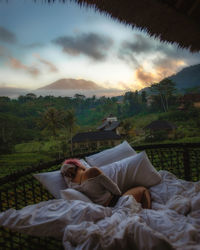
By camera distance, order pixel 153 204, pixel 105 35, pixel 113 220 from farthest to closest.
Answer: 1. pixel 105 35
2. pixel 153 204
3. pixel 113 220

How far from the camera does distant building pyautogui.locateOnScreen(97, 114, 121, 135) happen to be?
4.91m

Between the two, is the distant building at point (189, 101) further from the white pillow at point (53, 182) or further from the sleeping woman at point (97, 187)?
the white pillow at point (53, 182)

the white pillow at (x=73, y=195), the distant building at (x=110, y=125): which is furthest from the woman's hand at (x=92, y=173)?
the distant building at (x=110, y=125)

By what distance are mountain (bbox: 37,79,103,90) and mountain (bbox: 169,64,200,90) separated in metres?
2.22

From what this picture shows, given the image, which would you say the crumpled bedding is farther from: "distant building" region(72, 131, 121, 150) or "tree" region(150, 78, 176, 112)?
"tree" region(150, 78, 176, 112)

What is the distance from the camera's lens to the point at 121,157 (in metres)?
2.08

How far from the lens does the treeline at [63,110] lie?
12.8ft

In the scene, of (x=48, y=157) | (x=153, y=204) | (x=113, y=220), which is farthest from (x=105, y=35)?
(x=113, y=220)

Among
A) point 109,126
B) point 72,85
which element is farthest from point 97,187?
point 72,85

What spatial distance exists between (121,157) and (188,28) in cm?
133

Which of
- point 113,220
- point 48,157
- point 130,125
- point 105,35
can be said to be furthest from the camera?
point 130,125

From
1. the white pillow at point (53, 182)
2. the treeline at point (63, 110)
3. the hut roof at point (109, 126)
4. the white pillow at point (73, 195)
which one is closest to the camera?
the white pillow at point (73, 195)

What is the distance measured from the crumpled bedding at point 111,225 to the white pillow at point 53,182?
44 cm

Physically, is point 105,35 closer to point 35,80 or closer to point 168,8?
point 35,80
